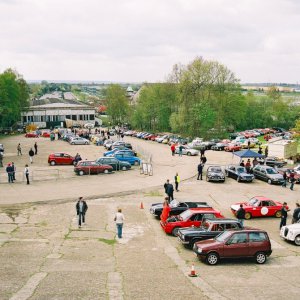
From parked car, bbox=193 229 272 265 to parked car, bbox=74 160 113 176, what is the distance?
2131cm

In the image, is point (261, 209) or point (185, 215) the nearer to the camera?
point (185, 215)

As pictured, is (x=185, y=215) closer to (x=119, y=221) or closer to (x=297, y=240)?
(x=119, y=221)

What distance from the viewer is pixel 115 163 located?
41.2 m

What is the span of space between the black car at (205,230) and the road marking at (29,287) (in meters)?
6.66

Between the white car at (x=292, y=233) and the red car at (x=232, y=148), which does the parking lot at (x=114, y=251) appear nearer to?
the white car at (x=292, y=233)

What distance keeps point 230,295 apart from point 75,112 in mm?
100188

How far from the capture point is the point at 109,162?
40.9 metres

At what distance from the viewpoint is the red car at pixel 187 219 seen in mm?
22156

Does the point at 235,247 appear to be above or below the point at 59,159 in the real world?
below

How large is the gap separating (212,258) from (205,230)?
2.53 metres

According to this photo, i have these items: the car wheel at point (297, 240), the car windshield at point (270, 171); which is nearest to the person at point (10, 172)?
the car windshield at point (270, 171)

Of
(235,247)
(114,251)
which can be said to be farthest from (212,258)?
(114,251)

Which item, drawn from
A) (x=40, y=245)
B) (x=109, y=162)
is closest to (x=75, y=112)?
(x=109, y=162)

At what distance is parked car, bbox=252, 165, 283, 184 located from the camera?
36688 mm
